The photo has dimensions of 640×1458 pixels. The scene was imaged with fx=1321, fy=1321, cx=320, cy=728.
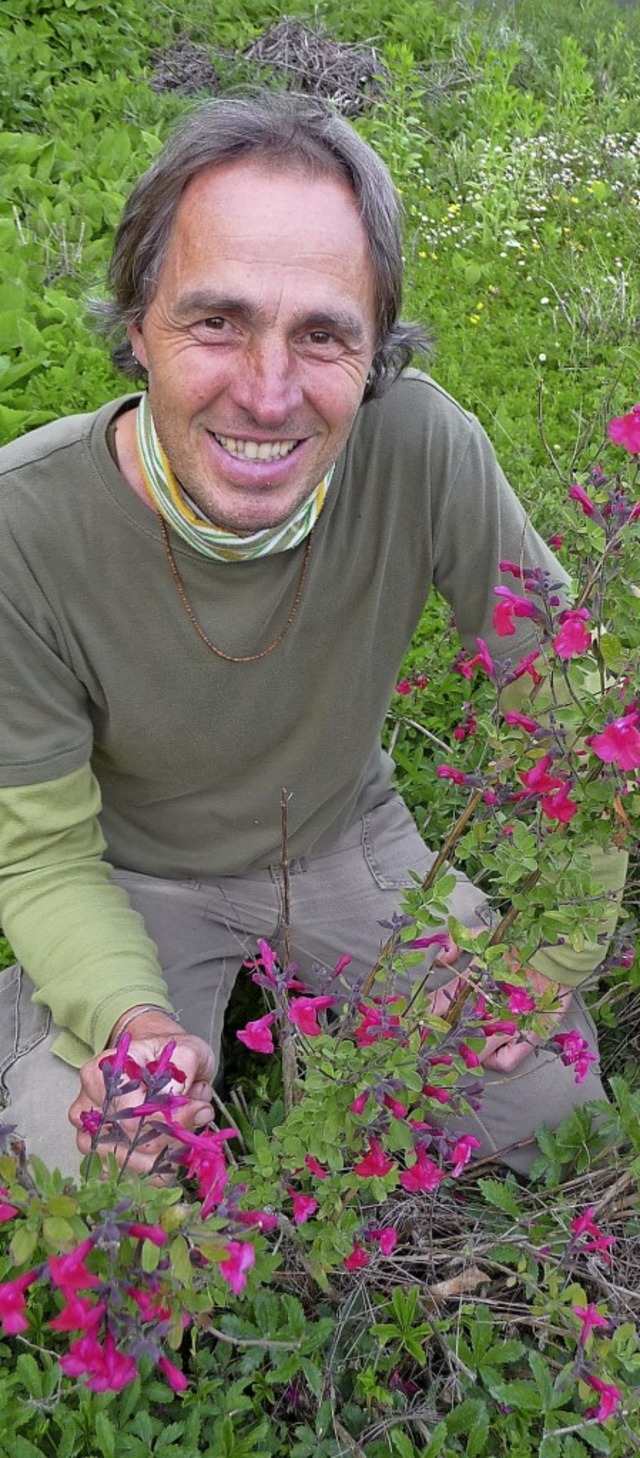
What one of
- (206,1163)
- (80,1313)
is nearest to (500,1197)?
(206,1163)

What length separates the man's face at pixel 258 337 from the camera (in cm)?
187

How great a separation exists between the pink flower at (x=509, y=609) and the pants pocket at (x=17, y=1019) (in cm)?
121

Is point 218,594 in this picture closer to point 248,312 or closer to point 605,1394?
point 248,312

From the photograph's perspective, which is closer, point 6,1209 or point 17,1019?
point 6,1209

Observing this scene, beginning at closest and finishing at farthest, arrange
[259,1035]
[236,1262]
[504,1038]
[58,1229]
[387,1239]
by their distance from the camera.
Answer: [58,1229], [236,1262], [259,1035], [387,1239], [504,1038]

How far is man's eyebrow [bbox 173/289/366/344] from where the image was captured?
188cm

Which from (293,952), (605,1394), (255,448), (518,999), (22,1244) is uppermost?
(255,448)

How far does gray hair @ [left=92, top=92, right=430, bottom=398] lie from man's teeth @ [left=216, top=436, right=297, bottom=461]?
27cm

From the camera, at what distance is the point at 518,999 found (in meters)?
1.73

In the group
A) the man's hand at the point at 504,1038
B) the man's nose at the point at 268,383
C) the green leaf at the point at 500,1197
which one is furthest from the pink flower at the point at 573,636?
the green leaf at the point at 500,1197

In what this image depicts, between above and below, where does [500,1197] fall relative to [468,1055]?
below

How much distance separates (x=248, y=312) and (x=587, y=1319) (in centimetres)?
144

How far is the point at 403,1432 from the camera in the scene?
202 centimetres

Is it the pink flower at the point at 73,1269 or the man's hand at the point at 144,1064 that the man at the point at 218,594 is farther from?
the pink flower at the point at 73,1269
